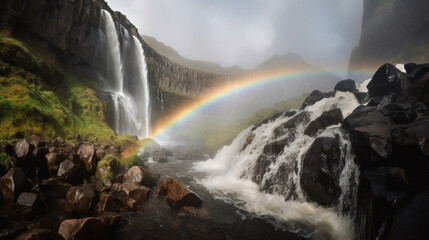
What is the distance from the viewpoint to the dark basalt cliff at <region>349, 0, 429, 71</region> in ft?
196

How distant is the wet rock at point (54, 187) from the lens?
700 cm

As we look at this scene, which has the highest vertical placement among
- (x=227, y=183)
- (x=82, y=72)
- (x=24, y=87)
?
(x=82, y=72)

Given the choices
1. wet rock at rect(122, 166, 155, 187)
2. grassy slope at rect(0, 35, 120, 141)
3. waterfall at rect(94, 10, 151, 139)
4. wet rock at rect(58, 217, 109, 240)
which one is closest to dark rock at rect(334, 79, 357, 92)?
wet rock at rect(122, 166, 155, 187)

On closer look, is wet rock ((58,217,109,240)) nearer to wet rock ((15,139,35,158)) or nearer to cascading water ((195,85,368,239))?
wet rock ((15,139,35,158))

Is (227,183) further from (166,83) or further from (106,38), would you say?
(166,83)

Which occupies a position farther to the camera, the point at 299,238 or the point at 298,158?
the point at 298,158

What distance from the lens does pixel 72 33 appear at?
80.8 feet


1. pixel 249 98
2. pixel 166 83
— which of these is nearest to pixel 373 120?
pixel 166 83

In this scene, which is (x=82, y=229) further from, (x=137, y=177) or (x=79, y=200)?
(x=137, y=177)

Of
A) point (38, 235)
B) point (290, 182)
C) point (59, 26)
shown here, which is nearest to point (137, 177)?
point (38, 235)

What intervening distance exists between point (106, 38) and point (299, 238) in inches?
1366

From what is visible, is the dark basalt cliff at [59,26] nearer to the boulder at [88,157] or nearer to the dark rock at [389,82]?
the boulder at [88,157]

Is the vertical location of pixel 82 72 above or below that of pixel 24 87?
above

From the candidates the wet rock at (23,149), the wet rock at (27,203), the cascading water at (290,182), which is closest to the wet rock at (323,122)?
the cascading water at (290,182)
